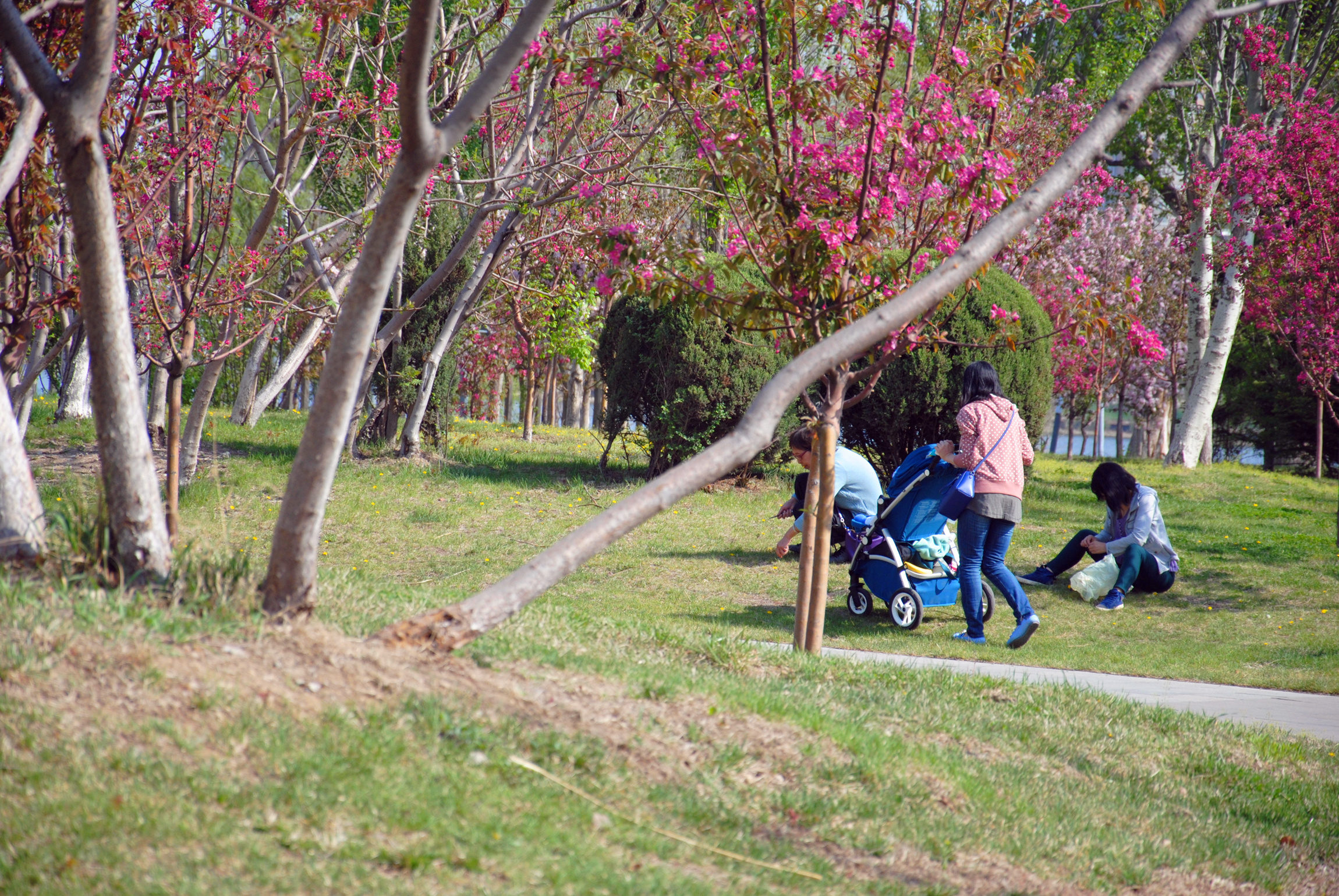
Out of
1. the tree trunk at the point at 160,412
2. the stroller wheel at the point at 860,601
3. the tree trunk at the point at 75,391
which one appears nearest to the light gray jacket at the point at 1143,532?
the stroller wheel at the point at 860,601

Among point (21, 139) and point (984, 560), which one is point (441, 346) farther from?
point (21, 139)

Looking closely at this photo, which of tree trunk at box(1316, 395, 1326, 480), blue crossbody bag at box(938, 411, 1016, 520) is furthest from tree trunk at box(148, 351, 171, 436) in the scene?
tree trunk at box(1316, 395, 1326, 480)

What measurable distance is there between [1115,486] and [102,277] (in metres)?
7.82

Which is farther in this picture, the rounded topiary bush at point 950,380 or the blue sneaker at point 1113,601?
the rounded topiary bush at point 950,380

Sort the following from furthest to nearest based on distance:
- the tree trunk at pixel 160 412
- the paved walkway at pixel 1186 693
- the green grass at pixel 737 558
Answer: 1. the tree trunk at pixel 160 412
2. the green grass at pixel 737 558
3. the paved walkway at pixel 1186 693

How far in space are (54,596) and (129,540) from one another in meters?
0.33

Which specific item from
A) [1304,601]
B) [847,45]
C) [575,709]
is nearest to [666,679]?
[575,709]

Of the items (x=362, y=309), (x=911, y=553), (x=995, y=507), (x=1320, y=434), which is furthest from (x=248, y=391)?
(x=1320, y=434)

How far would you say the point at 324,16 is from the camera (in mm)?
6910

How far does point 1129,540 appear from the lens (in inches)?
340

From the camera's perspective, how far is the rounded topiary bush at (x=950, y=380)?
38.2ft

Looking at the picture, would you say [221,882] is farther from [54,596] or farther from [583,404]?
[583,404]

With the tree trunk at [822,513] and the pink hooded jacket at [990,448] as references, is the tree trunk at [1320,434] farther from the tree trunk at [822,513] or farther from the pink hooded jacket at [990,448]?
the tree trunk at [822,513]

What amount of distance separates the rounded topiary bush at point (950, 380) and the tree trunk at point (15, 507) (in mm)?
9165
